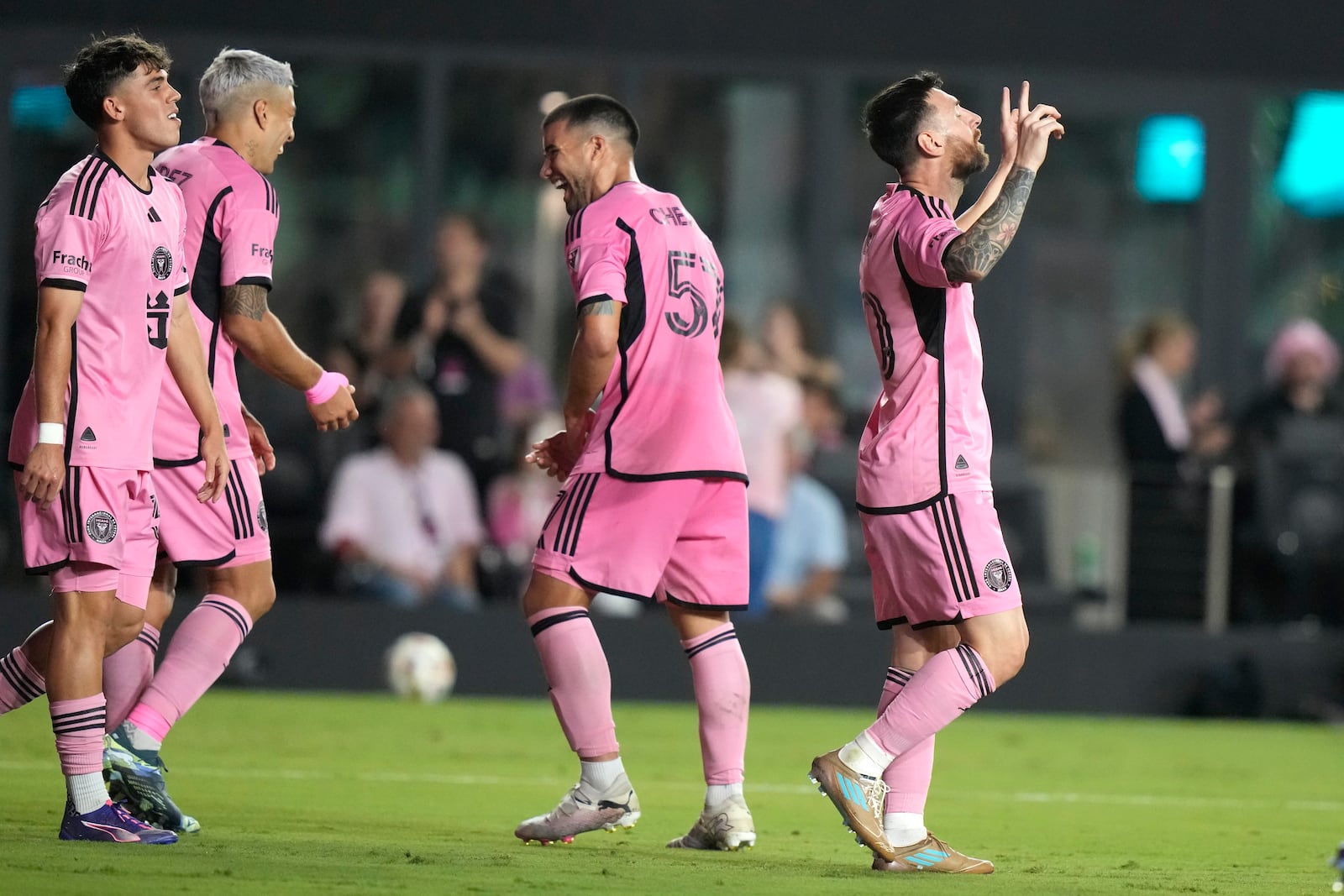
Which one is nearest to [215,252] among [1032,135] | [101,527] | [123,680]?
[101,527]

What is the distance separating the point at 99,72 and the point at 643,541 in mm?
1960

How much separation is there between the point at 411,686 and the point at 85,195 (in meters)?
6.01

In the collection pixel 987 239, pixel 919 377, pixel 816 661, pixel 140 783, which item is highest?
pixel 987 239

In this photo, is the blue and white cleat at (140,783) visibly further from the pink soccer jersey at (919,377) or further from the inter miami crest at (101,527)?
the pink soccer jersey at (919,377)

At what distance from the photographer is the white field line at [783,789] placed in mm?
7457

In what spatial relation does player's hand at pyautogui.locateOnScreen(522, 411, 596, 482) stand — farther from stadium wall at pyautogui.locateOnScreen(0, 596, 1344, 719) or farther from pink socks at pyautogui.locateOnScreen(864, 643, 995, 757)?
stadium wall at pyautogui.locateOnScreen(0, 596, 1344, 719)

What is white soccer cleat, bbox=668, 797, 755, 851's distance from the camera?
5.70 metres

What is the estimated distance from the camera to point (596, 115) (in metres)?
5.91

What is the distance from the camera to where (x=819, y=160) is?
13617 millimetres

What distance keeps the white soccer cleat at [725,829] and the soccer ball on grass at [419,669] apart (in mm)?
5321

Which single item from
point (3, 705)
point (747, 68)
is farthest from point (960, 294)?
point (747, 68)

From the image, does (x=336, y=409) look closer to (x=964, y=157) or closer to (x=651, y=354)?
(x=651, y=354)

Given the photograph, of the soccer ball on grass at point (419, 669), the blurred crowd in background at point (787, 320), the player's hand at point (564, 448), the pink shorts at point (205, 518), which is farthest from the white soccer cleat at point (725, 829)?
the blurred crowd in background at point (787, 320)

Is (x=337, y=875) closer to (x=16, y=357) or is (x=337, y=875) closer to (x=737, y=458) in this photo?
(x=737, y=458)
